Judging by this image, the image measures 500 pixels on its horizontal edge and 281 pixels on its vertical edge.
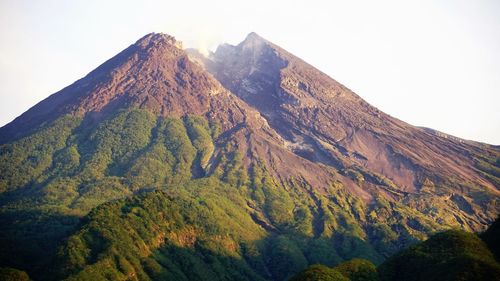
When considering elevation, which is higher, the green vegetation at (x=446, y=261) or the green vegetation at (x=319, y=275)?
the green vegetation at (x=319, y=275)

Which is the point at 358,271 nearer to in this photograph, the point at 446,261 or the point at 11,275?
the point at 446,261

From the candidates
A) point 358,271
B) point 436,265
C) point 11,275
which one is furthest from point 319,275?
point 11,275

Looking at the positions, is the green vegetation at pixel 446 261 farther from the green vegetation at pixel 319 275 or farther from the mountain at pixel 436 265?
the green vegetation at pixel 319 275

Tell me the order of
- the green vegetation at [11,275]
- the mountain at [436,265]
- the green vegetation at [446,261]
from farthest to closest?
1. the green vegetation at [11,275]
2. the mountain at [436,265]
3. the green vegetation at [446,261]

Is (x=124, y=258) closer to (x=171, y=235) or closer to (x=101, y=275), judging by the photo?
(x=101, y=275)

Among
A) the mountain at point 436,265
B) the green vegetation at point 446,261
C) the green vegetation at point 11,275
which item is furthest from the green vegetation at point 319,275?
the green vegetation at point 11,275

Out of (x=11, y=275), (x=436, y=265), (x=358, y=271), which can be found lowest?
(x=436, y=265)

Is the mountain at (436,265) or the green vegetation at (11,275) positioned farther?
the green vegetation at (11,275)

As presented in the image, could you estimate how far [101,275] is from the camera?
505 ft

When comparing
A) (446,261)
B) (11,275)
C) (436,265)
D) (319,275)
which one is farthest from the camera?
(11,275)

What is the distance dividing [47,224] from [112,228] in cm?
3427

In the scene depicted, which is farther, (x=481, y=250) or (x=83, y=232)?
(x=83, y=232)

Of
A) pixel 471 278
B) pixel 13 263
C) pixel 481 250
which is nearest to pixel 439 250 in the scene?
pixel 481 250

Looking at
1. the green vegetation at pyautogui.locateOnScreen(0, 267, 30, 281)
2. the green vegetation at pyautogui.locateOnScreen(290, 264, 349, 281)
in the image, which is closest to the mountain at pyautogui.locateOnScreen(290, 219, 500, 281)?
the green vegetation at pyautogui.locateOnScreen(290, 264, 349, 281)
